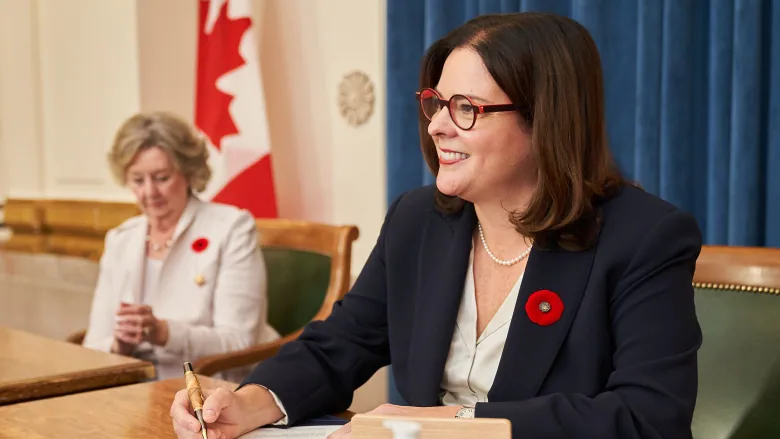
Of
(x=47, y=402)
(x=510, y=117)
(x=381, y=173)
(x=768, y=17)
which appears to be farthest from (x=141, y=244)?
(x=768, y=17)

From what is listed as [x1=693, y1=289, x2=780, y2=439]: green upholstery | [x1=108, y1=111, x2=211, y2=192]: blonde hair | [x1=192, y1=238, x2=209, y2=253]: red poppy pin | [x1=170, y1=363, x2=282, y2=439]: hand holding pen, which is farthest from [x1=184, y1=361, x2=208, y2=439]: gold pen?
[x1=108, y1=111, x2=211, y2=192]: blonde hair

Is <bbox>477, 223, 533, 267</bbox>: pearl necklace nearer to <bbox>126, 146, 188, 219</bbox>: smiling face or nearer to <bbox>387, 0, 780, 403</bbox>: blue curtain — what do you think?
<bbox>387, 0, 780, 403</bbox>: blue curtain

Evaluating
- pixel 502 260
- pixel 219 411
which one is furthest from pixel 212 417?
pixel 502 260

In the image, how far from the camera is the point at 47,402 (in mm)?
1836

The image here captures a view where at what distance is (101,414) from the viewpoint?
1.74m

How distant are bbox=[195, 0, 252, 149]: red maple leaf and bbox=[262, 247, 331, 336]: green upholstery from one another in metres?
1.21

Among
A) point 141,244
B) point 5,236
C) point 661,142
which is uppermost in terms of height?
point 661,142

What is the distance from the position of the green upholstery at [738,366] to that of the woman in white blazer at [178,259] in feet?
5.20

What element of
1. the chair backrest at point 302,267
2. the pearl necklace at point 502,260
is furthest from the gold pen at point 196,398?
the chair backrest at point 302,267

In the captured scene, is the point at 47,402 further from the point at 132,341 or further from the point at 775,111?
the point at 775,111

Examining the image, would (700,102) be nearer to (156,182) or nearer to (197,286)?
(197,286)

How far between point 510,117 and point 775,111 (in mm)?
1253

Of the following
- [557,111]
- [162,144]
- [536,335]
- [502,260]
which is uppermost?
[557,111]

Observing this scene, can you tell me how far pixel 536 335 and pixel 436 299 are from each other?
0.25m
